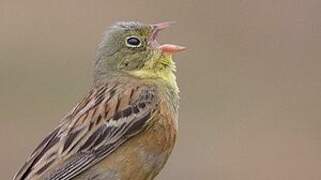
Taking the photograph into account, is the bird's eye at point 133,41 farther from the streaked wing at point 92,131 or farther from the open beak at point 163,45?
the streaked wing at point 92,131

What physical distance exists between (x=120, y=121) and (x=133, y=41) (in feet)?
2.01

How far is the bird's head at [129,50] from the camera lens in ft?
28.3

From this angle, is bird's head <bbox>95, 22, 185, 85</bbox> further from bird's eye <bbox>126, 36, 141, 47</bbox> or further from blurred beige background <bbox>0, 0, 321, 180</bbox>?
blurred beige background <bbox>0, 0, 321, 180</bbox>

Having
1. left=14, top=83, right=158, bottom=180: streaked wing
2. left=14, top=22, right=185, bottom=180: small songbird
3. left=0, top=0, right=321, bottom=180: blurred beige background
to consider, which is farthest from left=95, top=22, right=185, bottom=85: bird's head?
left=0, top=0, right=321, bottom=180: blurred beige background

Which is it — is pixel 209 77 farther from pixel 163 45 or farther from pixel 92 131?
pixel 92 131

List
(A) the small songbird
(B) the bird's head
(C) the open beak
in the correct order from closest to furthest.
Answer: (A) the small songbird
(C) the open beak
(B) the bird's head

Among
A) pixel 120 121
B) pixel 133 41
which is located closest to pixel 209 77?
pixel 133 41

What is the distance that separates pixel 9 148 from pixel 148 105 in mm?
6223

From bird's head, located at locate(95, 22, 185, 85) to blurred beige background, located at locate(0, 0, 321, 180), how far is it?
4.43 m

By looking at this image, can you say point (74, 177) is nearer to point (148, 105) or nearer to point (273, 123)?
point (148, 105)

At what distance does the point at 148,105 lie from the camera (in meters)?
8.34

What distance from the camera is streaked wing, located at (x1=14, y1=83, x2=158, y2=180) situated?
8.05 metres

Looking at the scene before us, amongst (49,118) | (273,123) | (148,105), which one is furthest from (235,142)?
(148,105)

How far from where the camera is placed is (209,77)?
1650cm
